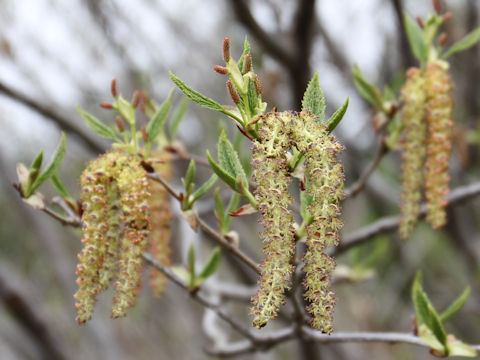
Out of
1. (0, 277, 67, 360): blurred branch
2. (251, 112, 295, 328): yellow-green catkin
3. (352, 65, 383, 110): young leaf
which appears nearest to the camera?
(251, 112, 295, 328): yellow-green catkin

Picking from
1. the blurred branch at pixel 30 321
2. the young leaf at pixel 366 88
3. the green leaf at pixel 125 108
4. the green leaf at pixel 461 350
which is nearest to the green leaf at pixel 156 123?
the green leaf at pixel 125 108

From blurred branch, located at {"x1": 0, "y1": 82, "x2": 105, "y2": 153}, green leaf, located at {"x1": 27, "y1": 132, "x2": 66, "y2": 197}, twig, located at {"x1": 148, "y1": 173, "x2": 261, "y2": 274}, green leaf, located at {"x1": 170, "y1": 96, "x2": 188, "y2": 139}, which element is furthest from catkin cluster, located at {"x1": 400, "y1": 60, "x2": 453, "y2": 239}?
blurred branch, located at {"x1": 0, "y1": 82, "x2": 105, "y2": 153}

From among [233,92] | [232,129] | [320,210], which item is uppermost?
[233,92]

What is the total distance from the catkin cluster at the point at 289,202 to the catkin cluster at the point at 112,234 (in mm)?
222

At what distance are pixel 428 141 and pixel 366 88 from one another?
19cm

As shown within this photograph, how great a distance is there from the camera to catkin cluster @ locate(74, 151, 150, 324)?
688mm

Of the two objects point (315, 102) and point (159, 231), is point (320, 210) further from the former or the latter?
point (159, 231)

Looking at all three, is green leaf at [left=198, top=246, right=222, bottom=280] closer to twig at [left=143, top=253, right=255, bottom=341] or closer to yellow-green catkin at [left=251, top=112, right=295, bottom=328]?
twig at [left=143, top=253, right=255, bottom=341]

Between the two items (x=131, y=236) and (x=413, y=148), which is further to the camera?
(x=413, y=148)

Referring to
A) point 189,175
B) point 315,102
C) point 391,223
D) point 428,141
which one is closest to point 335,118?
point 315,102

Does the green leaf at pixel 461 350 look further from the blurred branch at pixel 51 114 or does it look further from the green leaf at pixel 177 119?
the blurred branch at pixel 51 114

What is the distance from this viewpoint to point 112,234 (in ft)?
2.36

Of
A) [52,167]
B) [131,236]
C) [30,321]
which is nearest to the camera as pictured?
[131,236]

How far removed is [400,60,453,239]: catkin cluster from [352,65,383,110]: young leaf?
Answer: 2.9 inches
